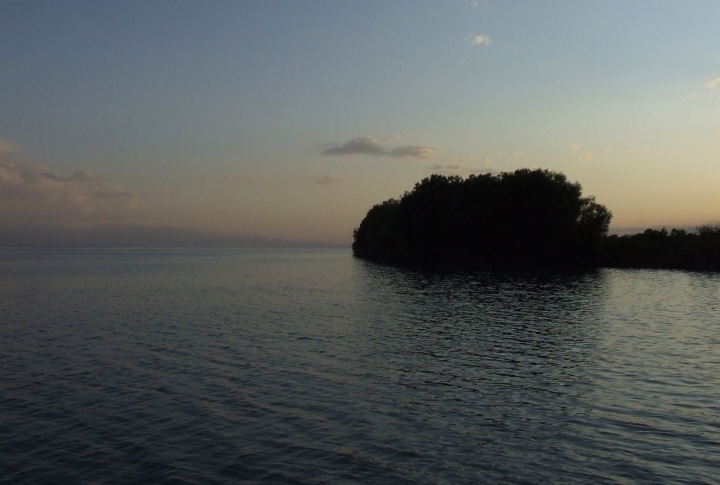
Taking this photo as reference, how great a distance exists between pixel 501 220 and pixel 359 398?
113 metres

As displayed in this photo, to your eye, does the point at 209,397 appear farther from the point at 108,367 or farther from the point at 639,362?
the point at 639,362

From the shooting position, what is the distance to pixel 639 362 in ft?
87.2

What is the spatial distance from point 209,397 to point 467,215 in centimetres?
11740

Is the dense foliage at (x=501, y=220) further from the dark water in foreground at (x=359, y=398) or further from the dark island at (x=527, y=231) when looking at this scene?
the dark water in foreground at (x=359, y=398)

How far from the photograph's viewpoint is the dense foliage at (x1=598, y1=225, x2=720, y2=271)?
111562 mm

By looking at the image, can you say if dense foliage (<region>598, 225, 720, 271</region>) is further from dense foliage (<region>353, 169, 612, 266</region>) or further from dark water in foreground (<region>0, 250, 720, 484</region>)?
dark water in foreground (<region>0, 250, 720, 484</region>)

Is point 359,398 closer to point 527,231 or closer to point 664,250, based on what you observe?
point 527,231

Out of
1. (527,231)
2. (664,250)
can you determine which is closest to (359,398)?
(527,231)

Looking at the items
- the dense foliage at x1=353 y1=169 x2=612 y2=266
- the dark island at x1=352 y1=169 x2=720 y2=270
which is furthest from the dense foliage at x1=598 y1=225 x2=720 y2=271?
the dense foliage at x1=353 y1=169 x2=612 y2=266

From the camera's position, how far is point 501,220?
128 meters

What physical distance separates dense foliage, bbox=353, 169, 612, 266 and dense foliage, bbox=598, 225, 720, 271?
26.2ft

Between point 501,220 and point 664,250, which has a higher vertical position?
point 501,220

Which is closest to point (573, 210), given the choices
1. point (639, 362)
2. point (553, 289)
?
point (553, 289)

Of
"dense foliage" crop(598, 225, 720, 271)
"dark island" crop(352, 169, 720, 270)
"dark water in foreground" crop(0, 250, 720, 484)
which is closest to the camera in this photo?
"dark water in foreground" crop(0, 250, 720, 484)
